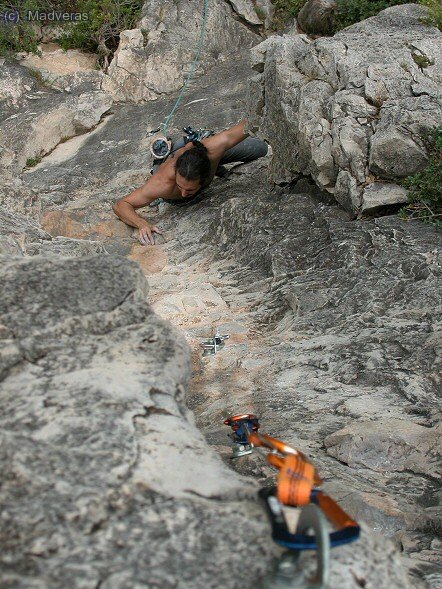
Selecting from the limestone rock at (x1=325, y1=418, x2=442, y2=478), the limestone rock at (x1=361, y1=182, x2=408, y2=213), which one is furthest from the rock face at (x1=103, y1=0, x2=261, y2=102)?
the limestone rock at (x1=325, y1=418, x2=442, y2=478)

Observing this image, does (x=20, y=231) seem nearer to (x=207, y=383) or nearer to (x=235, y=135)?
(x=207, y=383)

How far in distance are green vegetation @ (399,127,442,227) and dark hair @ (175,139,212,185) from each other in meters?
2.24

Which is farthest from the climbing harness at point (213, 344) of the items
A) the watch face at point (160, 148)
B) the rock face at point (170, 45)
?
the rock face at point (170, 45)

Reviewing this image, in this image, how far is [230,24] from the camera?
11164 mm

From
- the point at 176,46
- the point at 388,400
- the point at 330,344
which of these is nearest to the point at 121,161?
the point at 176,46

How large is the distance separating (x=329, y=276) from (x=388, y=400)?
59.6 inches

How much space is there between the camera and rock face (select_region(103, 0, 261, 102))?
1037 cm

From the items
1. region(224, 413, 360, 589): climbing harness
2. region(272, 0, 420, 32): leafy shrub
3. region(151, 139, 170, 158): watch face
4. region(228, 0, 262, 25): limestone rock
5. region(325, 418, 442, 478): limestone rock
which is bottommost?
region(151, 139, 170, 158): watch face

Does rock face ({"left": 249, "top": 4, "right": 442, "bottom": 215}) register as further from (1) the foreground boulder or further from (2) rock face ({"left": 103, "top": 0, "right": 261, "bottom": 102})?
(2) rock face ({"left": 103, "top": 0, "right": 261, "bottom": 102})

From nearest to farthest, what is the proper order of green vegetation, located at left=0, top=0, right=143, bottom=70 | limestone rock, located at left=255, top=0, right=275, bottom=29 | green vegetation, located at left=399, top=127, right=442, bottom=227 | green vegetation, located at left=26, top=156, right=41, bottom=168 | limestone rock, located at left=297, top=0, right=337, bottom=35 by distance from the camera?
green vegetation, located at left=399, top=127, right=442, bottom=227, green vegetation, located at left=26, top=156, right=41, bottom=168, limestone rock, located at left=297, top=0, right=337, bottom=35, green vegetation, located at left=0, top=0, right=143, bottom=70, limestone rock, located at left=255, top=0, right=275, bottom=29

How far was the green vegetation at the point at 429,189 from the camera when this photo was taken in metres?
5.34

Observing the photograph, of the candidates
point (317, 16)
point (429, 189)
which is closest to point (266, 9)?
point (317, 16)

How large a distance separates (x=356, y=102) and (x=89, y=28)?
21.2 feet

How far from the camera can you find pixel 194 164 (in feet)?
23.1
